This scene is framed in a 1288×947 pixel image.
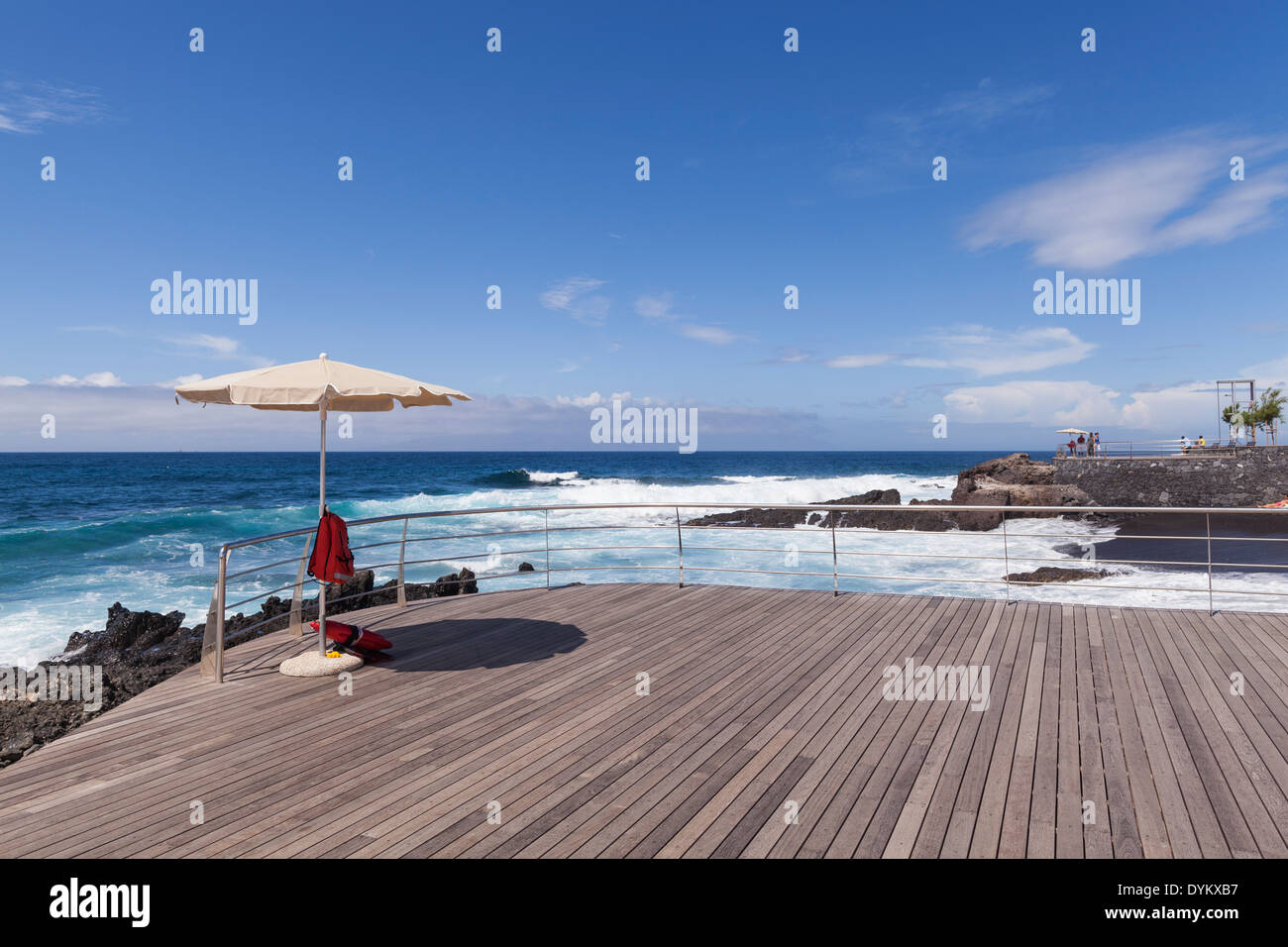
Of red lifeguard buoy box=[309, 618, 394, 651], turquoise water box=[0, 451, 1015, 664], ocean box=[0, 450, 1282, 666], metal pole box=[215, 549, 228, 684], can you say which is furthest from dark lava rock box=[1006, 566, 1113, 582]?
metal pole box=[215, 549, 228, 684]

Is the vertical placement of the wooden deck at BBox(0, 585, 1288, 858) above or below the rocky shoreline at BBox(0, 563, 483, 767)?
above

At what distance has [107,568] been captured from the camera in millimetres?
18188

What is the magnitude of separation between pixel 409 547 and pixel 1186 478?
106ft

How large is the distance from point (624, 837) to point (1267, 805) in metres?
2.71

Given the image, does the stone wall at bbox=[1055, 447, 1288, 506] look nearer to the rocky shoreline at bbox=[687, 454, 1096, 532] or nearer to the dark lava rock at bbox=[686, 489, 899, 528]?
the rocky shoreline at bbox=[687, 454, 1096, 532]

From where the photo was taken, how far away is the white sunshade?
4.44 m

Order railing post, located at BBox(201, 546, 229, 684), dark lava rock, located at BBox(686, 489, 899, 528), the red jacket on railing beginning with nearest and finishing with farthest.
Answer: railing post, located at BBox(201, 546, 229, 684) < the red jacket on railing < dark lava rock, located at BBox(686, 489, 899, 528)
